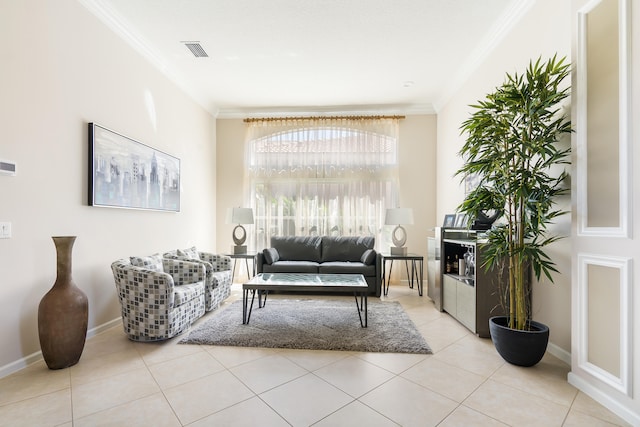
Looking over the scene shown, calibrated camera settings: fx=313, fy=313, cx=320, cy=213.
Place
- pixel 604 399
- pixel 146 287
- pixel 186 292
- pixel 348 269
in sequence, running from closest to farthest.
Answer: pixel 604 399 < pixel 146 287 < pixel 186 292 < pixel 348 269

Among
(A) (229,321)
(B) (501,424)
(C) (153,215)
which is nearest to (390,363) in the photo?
(B) (501,424)

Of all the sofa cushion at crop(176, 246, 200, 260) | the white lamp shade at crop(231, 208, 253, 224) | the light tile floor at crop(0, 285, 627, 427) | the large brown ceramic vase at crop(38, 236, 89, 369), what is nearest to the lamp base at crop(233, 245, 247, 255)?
the white lamp shade at crop(231, 208, 253, 224)

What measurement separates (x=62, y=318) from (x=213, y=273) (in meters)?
1.78

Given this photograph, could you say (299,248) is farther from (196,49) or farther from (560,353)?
(560,353)

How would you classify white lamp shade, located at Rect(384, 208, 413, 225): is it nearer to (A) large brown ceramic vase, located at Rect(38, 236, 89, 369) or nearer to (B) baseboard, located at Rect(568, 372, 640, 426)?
(B) baseboard, located at Rect(568, 372, 640, 426)

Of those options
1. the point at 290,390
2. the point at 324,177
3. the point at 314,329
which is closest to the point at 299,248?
the point at 324,177

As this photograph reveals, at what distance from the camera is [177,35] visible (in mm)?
3453

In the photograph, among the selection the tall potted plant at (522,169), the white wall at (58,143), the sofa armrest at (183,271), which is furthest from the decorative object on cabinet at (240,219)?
the tall potted plant at (522,169)

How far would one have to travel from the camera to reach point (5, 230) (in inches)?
87.2

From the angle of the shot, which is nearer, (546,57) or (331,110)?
(546,57)

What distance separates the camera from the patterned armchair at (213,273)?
146 inches

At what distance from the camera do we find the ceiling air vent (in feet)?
11.9

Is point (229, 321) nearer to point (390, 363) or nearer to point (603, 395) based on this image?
point (390, 363)

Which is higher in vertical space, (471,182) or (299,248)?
(471,182)
